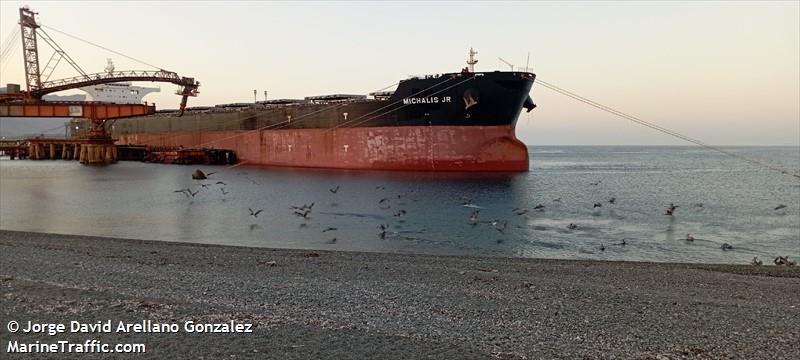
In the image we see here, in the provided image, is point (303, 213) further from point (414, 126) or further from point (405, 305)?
point (414, 126)

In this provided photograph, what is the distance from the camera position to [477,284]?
7.62 m

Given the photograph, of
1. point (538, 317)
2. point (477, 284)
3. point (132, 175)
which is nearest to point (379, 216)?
point (477, 284)

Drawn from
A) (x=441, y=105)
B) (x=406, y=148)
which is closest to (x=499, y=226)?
(x=441, y=105)

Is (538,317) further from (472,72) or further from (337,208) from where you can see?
(472,72)

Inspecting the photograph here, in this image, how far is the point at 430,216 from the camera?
1798 cm

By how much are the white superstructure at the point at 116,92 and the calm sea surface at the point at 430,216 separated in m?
29.5

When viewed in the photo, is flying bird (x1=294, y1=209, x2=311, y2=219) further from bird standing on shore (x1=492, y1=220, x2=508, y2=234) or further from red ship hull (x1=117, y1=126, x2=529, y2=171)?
red ship hull (x1=117, y1=126, x2=529, y2=171)

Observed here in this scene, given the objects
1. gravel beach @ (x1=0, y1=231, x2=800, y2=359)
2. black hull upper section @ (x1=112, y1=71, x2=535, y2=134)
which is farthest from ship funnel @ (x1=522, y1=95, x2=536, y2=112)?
gravel beach @ (x1=0, y1=231, x2=800, y2=359)

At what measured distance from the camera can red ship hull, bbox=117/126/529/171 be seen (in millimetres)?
31031

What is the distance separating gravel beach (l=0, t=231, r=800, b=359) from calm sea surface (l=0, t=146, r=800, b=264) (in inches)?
128

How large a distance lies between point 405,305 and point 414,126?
84.1 feet

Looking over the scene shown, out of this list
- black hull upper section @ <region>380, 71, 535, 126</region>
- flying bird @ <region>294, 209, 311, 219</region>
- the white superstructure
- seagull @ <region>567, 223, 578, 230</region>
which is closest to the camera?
seagull @ <region>567, 223, 578, 230</region>

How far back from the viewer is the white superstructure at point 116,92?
5659cm

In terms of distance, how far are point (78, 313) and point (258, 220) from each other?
12.0 m
